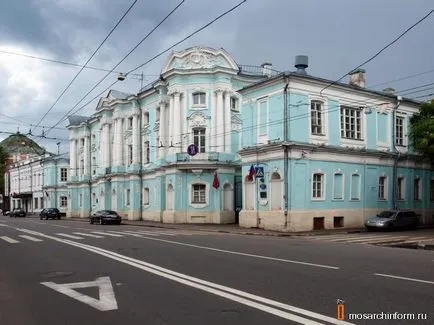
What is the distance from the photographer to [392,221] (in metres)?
31.7

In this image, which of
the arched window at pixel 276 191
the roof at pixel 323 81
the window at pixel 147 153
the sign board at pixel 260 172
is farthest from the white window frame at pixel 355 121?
the window at pixel 147 153

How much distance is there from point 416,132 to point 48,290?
2556cm

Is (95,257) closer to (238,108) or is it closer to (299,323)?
(299,323)

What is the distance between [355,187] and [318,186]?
3484mm

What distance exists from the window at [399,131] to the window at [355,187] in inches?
204

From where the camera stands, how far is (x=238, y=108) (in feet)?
141

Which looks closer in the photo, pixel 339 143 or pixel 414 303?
pixel 414 303

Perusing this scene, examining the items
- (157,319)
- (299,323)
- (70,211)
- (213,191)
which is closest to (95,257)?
(157,319)

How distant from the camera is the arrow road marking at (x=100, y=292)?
817 cm

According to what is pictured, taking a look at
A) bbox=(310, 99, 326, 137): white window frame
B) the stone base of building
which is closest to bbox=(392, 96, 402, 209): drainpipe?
the stone base of building

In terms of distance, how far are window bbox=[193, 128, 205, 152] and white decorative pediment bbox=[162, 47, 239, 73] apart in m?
4.93

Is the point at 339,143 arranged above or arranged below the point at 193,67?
below

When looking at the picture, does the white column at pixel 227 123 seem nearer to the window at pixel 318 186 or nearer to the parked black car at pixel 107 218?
the window at pixel 318 186

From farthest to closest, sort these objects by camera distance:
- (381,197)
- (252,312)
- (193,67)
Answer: (193,67)
(381,197)
(252,312)
